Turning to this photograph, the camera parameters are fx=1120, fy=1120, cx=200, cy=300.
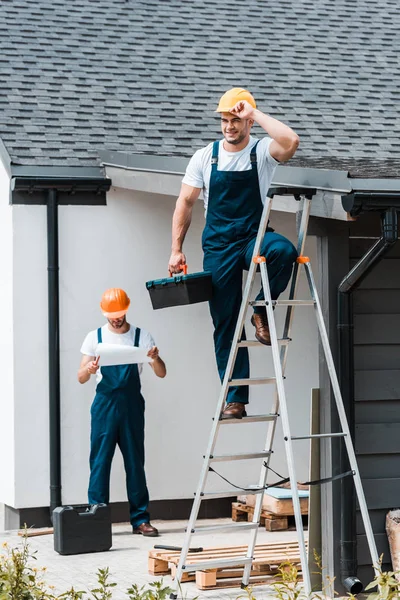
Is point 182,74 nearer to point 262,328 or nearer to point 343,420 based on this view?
point 262,328

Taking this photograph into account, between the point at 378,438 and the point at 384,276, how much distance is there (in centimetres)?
106

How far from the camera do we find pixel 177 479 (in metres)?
10.2

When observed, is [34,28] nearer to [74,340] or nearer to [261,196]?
[74,340]

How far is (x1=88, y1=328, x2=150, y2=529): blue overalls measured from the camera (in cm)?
929

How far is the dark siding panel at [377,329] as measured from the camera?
7266 millimetres

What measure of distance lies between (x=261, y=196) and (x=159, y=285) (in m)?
0.82

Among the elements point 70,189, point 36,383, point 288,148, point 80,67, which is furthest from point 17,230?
point 288,148

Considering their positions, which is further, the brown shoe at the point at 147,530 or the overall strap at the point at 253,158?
the brown shoe at the point at 147,530

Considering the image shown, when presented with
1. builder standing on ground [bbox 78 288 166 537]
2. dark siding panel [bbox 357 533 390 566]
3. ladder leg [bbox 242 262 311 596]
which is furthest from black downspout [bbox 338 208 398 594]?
builder standing on ground [bbox 78 288 166 537]

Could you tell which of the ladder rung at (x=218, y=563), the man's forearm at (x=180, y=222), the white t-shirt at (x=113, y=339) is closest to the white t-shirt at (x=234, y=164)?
the man's forearm at (x=180, y=222)

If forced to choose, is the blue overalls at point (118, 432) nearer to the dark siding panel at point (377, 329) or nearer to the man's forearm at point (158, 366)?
the man's forearm at point (158, 366)

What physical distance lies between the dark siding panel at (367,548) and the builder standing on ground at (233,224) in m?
1.20

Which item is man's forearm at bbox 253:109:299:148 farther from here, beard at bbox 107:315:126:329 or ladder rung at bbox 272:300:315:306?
beard at bbox 107:315:126:329

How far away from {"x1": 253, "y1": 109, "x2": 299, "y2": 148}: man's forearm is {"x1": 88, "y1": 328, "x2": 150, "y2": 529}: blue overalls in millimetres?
3455
